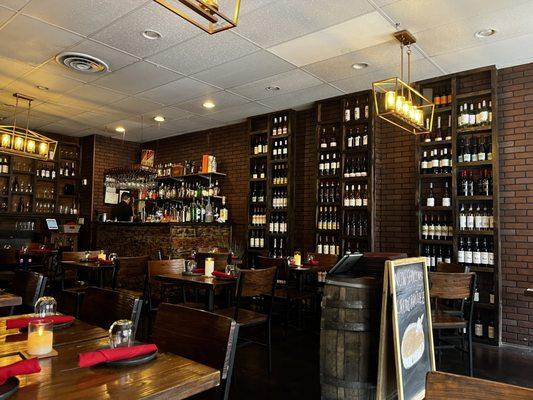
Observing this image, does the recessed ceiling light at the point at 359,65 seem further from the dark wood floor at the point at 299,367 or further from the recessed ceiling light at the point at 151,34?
the dark wood floor at the point at 299,367

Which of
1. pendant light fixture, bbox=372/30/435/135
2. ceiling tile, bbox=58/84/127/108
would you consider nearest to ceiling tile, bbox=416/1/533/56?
pendant light fixture, bbox=372/30/435/135

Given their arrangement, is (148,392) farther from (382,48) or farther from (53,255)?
(53,255)

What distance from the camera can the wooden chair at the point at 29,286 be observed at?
104 inches

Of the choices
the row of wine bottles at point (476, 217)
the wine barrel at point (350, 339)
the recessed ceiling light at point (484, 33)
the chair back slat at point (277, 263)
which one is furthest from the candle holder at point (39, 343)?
the row of wine bottles at point (476, 217)

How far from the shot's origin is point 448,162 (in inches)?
209

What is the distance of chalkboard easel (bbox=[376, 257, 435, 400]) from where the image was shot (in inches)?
96.1

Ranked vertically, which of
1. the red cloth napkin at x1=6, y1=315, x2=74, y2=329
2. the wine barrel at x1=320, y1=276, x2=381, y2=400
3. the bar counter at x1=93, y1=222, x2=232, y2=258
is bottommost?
the wine barrel at x1=320, y1=276, x2=381, y2=400

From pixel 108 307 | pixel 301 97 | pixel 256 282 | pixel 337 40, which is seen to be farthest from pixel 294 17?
pixel 108 307

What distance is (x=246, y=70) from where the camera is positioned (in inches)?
210

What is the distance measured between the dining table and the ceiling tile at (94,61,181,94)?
4.41 meters

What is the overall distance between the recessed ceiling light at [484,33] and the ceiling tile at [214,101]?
11.2 ft

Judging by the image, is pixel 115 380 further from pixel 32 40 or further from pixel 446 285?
pixel 32 40

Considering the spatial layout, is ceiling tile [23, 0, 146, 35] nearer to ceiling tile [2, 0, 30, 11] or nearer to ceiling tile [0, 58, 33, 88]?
ceiling tile [2, 0, 30, 11]

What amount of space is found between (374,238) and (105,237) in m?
5.04
